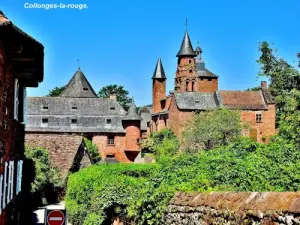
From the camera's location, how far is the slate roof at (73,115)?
6669 cm

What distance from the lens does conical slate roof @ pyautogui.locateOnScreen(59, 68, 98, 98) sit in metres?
74.1

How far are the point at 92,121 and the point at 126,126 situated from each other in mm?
4671

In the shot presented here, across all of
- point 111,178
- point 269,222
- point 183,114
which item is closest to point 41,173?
point 111,178

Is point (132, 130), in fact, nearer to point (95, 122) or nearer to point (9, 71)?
point (95, 122)

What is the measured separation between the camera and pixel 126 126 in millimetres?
67125

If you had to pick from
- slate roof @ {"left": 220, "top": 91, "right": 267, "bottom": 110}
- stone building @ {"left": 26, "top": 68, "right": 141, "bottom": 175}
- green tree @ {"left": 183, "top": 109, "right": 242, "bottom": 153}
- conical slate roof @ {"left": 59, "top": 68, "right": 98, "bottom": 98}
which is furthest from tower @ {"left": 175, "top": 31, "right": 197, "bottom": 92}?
green tree @ {"left": 183, "top": 109, "right": 242, "bottom": 153}

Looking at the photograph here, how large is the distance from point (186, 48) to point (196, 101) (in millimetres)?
17601

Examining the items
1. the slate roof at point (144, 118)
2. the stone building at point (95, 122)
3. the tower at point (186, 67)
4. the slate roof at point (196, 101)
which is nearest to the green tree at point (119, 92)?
the slate roof at point (144, 118)

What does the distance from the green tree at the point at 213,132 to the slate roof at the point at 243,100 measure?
19.2 m

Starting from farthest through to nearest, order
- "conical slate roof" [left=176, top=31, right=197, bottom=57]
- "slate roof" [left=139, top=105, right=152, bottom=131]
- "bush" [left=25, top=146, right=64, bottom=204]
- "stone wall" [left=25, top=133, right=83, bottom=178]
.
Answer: "slate roof" [left=139, top=105, right=152, bottom=131] → "conical slate roof" [left=176, top=31, right=197, bottom=57] → "stone wall" [left=25, top=133, right=83, bottom=178] → "bush" [left=25, top=146, right=64, bottom=204]

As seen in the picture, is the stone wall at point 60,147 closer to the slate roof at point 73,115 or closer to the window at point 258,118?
the slate roof at point 73,115

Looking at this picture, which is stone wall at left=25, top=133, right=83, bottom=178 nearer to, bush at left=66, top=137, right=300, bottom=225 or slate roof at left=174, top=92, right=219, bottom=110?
bush at left=66, top=137, right=300, bottom=225

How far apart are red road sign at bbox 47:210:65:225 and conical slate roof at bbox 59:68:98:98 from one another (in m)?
67.0

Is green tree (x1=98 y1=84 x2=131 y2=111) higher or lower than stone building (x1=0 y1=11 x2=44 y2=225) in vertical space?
higher
